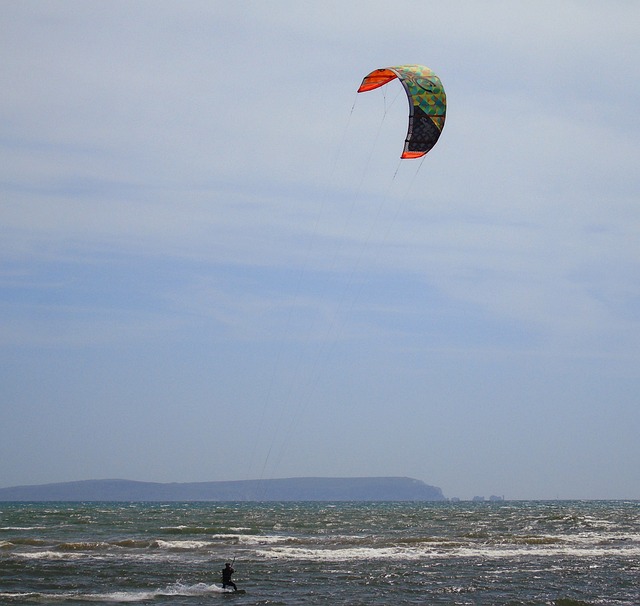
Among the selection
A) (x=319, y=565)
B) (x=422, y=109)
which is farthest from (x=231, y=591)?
(x=422, y=109)

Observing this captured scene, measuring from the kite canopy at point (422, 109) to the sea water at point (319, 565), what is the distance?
9.34 meters

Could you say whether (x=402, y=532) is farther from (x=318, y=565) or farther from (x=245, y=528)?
(x=318, y=565)

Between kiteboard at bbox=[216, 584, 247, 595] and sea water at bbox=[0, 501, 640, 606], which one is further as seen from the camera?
kiteboard at bbox=[216, 584, 247, 595]

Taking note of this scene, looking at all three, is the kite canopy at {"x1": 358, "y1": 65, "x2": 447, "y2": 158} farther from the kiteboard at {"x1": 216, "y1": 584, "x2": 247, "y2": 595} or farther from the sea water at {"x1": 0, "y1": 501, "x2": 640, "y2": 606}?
the kiteboard at {"x1": 216, "y1": 584, "x2": 247, "y2": 595}

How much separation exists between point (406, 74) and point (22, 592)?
13.6 m

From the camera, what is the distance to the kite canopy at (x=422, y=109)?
60.6 ft

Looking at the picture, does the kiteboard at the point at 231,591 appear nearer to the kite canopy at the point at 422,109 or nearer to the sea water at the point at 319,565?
the sea water at the point at 319,565

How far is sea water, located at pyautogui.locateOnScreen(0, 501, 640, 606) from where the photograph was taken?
59.8 ft

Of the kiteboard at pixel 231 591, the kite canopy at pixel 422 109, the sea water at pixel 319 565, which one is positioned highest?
the kite canopy at pixel 422 109

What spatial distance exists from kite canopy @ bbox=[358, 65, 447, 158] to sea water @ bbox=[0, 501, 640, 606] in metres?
9.34

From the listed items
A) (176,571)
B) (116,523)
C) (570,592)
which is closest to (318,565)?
(176,571)

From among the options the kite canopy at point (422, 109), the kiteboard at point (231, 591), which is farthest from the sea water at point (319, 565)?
the kite canopy at point (422, 109)

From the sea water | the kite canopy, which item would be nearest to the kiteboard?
the sea water

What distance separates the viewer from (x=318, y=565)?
23.2 metres
